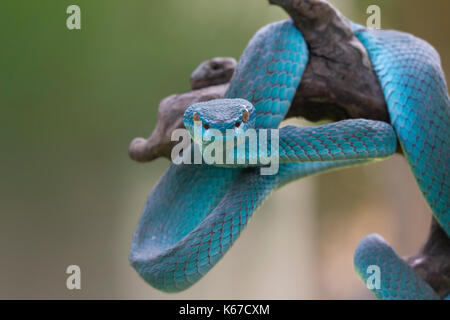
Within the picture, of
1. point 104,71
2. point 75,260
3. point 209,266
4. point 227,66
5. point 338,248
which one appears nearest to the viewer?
point 209,266

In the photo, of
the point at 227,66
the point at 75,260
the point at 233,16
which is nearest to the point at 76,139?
the point at 75,260

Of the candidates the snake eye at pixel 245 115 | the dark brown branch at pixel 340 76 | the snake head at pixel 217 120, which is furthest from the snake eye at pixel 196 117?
the dark brown branch at pixel 340 76

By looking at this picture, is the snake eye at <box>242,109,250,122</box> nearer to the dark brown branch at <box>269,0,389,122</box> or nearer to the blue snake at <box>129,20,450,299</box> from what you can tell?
the blue snake at <box>129,20,450,299</box>

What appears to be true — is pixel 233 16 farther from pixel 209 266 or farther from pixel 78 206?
pixel 209 266

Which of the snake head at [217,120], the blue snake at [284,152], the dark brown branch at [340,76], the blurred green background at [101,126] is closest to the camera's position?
the snake head at [217,120]

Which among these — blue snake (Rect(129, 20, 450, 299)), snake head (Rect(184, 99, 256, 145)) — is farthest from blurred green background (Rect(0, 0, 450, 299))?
snake head (Rect(184, 99, 256, 145))

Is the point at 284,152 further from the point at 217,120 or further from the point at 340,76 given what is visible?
the point at 340,76

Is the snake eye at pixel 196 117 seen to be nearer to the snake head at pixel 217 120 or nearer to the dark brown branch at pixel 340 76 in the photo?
the snake head at pixel 217 120
